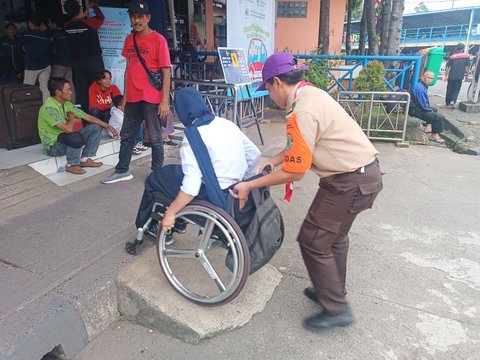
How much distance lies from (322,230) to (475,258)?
5.52 ft

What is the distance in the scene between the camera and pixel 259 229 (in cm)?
200

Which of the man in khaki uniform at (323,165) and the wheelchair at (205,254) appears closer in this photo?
the man in khaki uniform at (323,165)

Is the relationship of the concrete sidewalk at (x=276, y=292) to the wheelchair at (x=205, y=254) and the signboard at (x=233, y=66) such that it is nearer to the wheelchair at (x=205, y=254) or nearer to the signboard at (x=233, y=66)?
the wheelchair at (x=205, y=254)

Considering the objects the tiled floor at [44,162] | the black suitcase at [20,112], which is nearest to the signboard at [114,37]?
the black suitcase at [20,112]

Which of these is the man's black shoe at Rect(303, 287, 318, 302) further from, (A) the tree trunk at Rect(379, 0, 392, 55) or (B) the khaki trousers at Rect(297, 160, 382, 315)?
(A) the tree trunk at Rect(379, 0, 392, 55)

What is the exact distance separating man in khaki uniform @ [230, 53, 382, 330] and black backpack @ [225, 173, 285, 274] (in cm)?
9

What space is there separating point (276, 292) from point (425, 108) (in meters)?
5.33

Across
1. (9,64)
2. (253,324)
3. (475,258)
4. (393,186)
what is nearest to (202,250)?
(253,324)

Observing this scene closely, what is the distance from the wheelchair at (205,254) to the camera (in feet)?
6.45

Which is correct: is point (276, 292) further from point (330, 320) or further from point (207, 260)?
point (207, 260)

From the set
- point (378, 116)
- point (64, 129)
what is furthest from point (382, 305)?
point (378, 116)

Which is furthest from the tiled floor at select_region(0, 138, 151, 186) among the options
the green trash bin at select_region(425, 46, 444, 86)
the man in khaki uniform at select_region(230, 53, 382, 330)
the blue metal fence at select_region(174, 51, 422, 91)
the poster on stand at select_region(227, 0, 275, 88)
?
the green trash bin at select_region(425, 46, 444, 86)

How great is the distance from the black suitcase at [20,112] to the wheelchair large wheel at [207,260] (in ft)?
9.11

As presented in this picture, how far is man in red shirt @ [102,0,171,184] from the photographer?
3.45 metres
